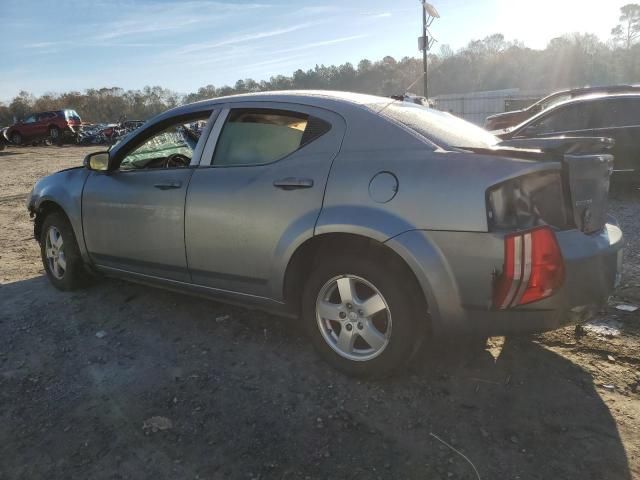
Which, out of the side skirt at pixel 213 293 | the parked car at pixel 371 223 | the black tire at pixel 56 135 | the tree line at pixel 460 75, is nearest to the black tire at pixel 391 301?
the parked car at pixel 371 223

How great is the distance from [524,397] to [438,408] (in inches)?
19.1

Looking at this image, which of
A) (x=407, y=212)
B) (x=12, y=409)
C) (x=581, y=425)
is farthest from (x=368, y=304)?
(x=12, y=409)

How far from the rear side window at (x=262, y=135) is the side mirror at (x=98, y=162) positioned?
124 centimetres

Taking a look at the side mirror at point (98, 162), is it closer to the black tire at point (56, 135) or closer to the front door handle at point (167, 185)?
the front door handle at point (167, 185)

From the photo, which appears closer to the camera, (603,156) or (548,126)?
(603,156)

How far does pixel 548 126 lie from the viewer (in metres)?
8.45

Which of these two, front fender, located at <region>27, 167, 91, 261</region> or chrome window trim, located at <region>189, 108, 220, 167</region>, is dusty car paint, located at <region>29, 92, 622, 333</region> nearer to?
chrome window trim, located at <region>189, 108, 220, 167</region>

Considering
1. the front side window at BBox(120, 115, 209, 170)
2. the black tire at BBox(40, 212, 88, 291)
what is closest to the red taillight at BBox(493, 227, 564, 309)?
the front side window at BBox(120, 115, 209, 170)

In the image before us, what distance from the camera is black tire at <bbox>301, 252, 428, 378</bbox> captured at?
Result: 271cm

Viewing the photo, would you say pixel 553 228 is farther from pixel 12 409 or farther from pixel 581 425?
pixel 12 409

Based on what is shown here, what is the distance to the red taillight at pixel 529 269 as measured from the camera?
7.95 feet

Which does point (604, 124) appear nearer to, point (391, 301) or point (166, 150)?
point (166, 150)

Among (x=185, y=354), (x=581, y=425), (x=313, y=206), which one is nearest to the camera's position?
(x=581, y=425)

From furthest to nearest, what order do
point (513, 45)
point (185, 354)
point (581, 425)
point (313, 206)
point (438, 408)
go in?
1. point (513, 45)
2. point (185, 354)
3. point (313, 206)
4. point (438, 408)
5. point (581, 425)
